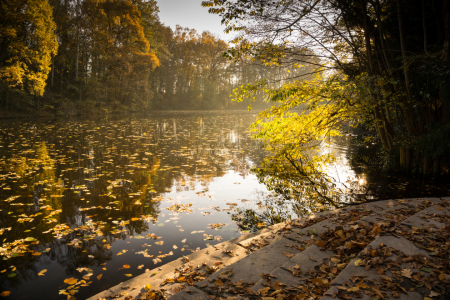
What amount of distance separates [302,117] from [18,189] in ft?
28.0

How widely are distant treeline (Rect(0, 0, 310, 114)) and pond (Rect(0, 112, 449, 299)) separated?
11.3 m

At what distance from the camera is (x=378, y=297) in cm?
205

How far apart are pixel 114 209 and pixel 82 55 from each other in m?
32.3

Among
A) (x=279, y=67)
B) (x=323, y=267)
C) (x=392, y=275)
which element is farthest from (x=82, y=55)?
(x=392, y=275)

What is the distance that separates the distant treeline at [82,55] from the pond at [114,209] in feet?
37.0

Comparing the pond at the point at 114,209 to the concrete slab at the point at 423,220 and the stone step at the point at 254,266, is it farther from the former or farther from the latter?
the concrete slab at the point at 423,220

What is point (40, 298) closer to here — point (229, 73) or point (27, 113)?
point (27, 113)

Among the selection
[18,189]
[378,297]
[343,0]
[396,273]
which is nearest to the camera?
[378,297]

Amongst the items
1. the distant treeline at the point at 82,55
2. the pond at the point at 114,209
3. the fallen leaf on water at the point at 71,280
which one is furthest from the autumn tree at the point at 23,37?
the fallen leaf on water at the point at 71,280

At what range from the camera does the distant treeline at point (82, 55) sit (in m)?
20.8

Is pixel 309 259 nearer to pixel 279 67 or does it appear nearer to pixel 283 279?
pixel 283 279

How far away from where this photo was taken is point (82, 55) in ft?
101

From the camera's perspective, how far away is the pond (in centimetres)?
358

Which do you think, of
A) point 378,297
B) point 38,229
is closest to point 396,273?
point 378,297
